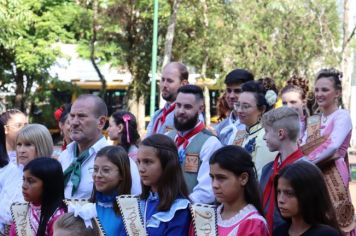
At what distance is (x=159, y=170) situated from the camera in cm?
571

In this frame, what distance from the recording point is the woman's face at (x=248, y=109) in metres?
6.93

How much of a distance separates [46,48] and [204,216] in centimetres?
2658

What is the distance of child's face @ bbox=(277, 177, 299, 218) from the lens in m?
4.97

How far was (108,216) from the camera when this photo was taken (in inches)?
229

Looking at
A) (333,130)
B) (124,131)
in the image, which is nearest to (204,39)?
(124,131)

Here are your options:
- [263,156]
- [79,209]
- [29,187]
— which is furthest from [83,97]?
[79,209]

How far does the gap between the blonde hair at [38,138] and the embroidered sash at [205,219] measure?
209 centimetres

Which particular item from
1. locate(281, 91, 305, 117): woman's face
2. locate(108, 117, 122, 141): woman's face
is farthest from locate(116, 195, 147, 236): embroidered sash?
locate(108, 117, 122, 141): woman's face

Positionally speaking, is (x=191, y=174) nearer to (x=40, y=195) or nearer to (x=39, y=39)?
(x=40, y=195)

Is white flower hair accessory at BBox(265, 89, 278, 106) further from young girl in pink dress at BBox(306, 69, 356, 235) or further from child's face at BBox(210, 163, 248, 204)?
child's face at BBox(210, 163, 248, 204)

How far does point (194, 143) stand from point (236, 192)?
1.30 meters

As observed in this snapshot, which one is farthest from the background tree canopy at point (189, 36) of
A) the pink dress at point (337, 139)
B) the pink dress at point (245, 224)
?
the pink dress at point (245, 224)

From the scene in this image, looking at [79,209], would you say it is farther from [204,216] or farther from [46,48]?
[46,48]

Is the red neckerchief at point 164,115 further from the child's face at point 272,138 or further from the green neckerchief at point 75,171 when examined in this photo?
the child's face at point 272,138
